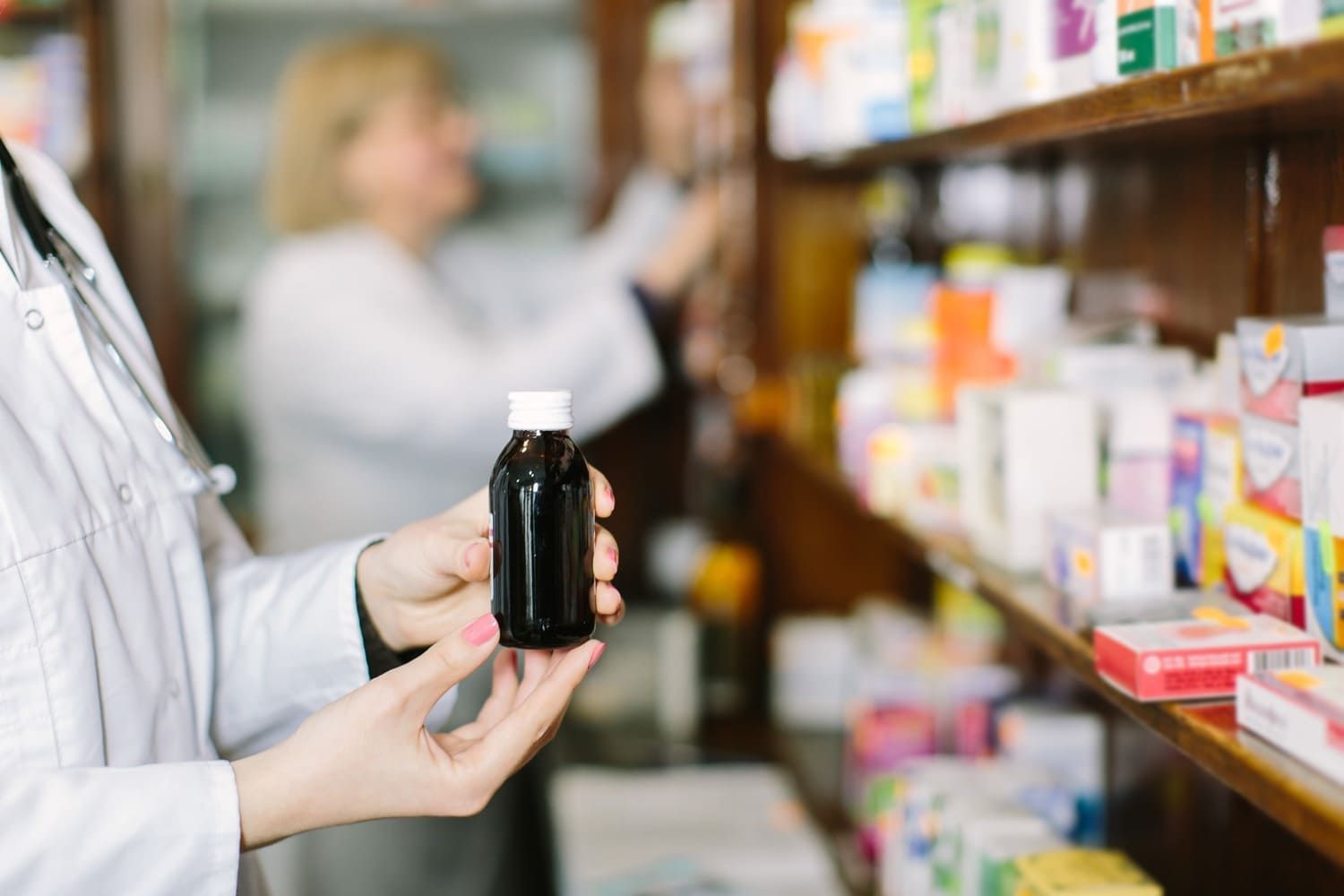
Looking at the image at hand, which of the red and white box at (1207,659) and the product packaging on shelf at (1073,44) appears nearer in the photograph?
the red and white box at (1207,659)

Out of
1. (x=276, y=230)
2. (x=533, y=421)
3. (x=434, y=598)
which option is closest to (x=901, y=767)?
(x=434, y=598)

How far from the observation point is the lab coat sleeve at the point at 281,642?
1.31 meters

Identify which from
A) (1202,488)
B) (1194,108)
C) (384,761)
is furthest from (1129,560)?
(384,761)

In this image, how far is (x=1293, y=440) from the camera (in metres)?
1.05

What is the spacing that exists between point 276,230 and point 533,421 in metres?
2.19

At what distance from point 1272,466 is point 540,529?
58 cm

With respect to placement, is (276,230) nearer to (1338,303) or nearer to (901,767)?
(901,767)

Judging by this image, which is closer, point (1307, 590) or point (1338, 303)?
point (1307, 590)

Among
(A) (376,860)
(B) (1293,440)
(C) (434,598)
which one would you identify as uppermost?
(B) (1293,440)

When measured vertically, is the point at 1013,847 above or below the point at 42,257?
below

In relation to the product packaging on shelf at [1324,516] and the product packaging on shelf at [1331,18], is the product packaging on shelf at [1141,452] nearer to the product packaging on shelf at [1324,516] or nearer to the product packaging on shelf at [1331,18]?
the product packaging on shelf at [1324,516]

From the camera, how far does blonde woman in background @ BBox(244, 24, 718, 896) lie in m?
2.55

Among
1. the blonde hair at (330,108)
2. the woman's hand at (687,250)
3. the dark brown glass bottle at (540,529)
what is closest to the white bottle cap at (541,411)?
the dark brown glass bottle at (540,529)

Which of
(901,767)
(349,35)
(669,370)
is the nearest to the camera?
(901,767)
